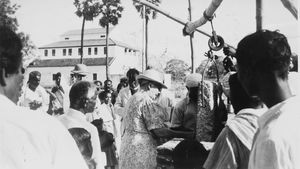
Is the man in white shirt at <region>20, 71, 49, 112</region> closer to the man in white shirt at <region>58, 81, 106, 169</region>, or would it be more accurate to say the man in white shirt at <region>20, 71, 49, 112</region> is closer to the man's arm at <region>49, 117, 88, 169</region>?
the man in white shirt at <region>58, 81, 106, 169</region>

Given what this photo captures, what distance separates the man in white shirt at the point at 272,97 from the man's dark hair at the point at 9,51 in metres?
0.68

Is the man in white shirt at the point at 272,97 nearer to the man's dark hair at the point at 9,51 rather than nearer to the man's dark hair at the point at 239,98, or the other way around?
the man's dark hair at the point at 239,98

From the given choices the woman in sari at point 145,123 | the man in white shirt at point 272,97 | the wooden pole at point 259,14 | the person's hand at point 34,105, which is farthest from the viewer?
the person's hand at point 34,105

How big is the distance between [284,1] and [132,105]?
136cm

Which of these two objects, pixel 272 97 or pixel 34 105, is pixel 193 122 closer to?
pixel 272 97

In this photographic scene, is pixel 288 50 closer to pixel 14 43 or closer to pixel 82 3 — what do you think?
pixel 14 43

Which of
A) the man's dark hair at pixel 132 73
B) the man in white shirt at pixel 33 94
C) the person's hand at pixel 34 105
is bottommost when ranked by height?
the person's hand at pixel 34 105

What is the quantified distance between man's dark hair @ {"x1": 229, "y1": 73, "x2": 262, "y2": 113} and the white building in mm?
35599

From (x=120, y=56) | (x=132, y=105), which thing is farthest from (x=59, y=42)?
(x=132, y=105)

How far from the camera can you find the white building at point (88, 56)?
38.7 meters

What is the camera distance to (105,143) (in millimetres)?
2846

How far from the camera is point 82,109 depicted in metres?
2.39

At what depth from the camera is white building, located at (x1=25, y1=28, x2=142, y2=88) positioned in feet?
127

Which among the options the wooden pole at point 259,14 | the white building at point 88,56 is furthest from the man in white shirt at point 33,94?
the white building at point 88,56
